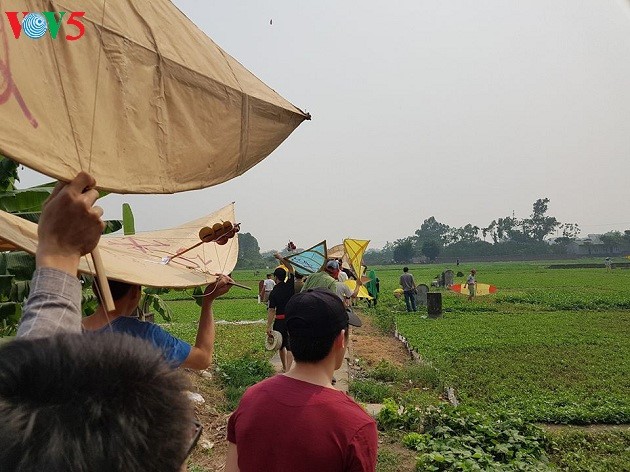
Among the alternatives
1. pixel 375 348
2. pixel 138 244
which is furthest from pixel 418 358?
pixel 138 244

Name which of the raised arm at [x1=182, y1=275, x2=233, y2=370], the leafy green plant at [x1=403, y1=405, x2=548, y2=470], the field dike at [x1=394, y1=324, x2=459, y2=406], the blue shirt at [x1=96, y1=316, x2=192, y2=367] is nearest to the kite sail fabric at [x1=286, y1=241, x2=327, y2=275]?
the field dike at [x1=394, y1=324, x2=459, y2=406]

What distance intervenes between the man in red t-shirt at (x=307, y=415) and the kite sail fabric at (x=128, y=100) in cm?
69

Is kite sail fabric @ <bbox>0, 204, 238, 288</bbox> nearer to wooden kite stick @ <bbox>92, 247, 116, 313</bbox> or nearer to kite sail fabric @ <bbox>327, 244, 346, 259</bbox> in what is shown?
wooden kite stick @ <bbox>92, 247, 116, 313</bbox>

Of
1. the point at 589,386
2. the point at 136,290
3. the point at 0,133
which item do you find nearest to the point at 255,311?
the point at 589,386

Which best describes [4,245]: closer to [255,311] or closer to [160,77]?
[160,77]

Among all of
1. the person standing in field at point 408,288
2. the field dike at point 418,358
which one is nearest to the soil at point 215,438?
the field dike at point 418,358

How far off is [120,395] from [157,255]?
236 centimetres

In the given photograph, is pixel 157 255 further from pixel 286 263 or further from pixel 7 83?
pixel 286 263

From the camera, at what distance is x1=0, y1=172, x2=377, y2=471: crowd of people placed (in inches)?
30.7

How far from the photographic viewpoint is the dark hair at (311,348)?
7.04ft

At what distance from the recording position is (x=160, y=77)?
5.74 ft

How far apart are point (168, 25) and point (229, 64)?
28cm

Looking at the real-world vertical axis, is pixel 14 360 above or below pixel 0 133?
below

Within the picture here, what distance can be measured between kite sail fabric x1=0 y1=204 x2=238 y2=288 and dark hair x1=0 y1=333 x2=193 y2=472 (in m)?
1.07
